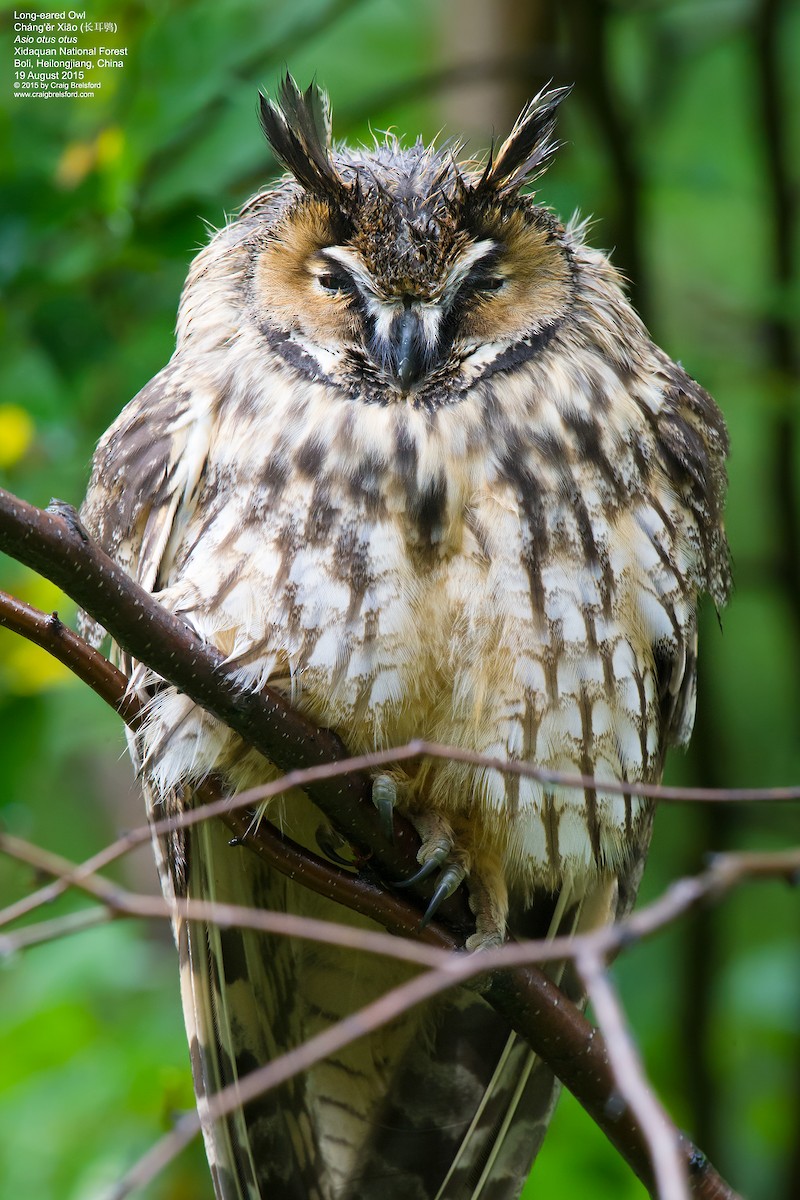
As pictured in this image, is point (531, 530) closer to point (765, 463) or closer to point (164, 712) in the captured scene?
point (164, 712)

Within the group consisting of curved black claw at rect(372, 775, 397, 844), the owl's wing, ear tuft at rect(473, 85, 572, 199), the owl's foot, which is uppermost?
ear tuft at rect(473, 85, 572, 199)

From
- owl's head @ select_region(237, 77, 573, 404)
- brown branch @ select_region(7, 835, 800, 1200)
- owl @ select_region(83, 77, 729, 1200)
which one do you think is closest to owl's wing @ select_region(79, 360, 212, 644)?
owl @ select_region(83, 77, 729, 1200)

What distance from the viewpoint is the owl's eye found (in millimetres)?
2117

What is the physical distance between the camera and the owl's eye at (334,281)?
2.12m

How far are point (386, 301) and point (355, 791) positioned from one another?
2.50 ft

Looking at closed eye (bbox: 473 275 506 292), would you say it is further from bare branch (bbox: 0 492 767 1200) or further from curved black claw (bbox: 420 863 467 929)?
curved black claw (bbox: 420 863 467 929)

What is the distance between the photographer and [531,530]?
6.64 feet

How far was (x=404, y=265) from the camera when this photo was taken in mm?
2045

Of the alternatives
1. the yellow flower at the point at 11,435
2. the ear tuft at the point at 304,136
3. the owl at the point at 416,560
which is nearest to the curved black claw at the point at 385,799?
the owl at the point at 416,560

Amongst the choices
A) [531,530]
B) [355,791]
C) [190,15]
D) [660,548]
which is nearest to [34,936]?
[355,791]

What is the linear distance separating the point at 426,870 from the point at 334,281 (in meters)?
0.94

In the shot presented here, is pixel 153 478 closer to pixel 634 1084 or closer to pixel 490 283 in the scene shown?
pixel 490 283

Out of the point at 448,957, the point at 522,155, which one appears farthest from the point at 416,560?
the point at 448,957

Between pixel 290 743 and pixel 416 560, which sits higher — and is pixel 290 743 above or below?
below
